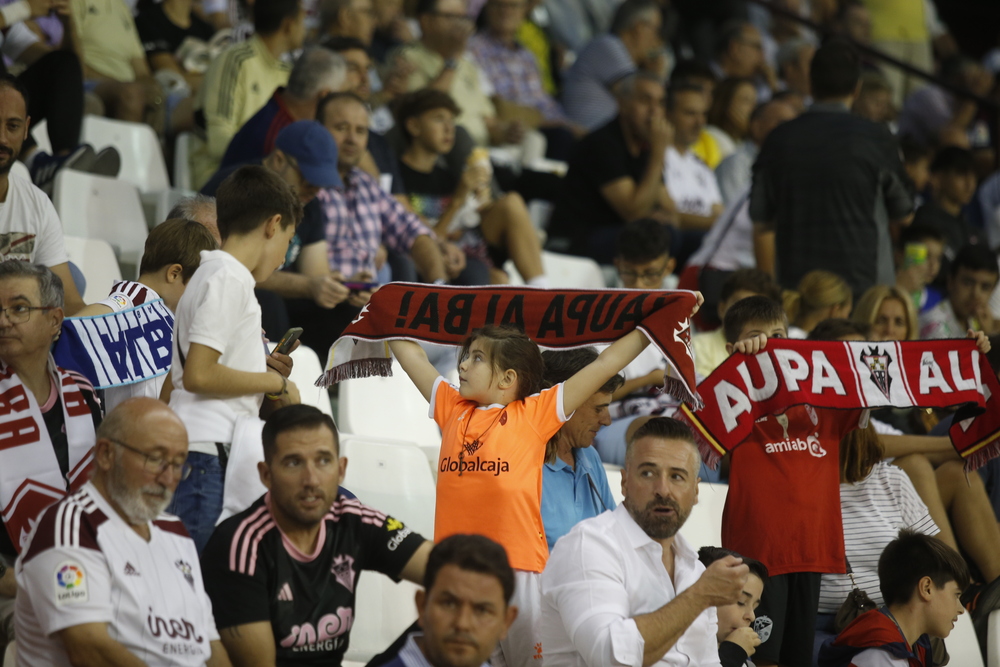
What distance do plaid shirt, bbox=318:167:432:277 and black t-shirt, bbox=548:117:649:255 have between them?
1.75 metres

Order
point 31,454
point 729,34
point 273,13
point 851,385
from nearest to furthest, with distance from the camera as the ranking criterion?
point 31,454 → point 851,385 → point 273,13 → point 729,34

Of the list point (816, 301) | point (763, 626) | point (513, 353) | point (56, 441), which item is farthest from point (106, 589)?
point (816, 301)

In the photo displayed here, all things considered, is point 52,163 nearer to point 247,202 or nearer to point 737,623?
point 247,202

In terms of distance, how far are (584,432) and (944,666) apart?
151 cm

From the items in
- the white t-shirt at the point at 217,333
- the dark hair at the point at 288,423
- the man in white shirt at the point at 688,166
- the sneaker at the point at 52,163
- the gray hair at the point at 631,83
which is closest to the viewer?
the dark hair at the point at 288,423

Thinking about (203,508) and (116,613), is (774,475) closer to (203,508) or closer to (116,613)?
(203,508)

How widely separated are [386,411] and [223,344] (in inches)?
77.9

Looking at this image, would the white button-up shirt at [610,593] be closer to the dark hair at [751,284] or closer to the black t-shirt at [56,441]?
the black t-shirt at [56,441]

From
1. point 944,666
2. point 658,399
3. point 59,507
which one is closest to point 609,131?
point 658,399

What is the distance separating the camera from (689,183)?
829cm

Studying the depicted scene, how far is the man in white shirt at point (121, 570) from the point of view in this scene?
2688 mm

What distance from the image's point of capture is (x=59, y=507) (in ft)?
9.23

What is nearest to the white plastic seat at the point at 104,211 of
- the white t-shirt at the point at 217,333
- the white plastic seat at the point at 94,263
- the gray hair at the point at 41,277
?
the white plastic seat at the point at 94,263

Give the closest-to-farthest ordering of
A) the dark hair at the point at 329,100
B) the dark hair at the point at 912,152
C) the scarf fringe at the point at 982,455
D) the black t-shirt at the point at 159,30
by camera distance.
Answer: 1. the scarf fringe at the point at 982,455
2. the dark hair at the point at 329,100
3. the black t-shirt at the point at 159,30
4. the dark hair at the point at 912,152
